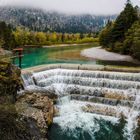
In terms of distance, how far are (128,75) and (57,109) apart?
6.41 meters

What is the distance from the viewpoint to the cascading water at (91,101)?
58.3 feet

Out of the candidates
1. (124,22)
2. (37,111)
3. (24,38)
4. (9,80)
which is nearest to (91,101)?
(37,111)

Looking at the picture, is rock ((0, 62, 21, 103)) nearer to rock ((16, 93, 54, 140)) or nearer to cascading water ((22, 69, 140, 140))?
rock ((16, 93, 54, 140))

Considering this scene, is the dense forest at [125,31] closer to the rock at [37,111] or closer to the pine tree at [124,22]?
the pine tree at [124,22]

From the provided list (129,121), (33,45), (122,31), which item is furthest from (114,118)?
(33,45)

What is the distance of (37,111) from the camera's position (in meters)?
18.5

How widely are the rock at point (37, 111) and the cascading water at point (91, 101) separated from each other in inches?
26.1

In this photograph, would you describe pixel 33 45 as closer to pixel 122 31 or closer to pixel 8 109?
pixel 122 31

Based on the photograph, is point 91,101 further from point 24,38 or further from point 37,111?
point 24,38

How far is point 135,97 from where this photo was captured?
21359mm

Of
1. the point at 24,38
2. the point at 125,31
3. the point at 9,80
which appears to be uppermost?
the point at 125,31

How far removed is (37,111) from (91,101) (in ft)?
16.6

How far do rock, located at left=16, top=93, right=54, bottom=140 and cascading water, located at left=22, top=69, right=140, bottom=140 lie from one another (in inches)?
26.1

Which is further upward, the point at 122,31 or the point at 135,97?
the point at 122,31
